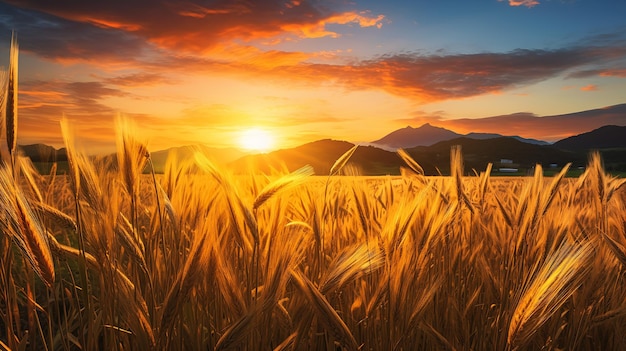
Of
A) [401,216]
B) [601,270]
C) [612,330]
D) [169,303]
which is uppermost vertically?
[401,216]

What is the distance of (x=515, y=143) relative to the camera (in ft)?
471

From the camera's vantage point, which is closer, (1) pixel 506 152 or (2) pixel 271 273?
(2) pixel 271 273

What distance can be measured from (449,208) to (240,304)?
114 centimetres

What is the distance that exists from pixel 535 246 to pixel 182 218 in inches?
63.8

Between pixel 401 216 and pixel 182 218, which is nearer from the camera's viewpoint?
pixel 401 216

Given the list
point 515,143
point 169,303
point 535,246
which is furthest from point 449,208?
point 515,143

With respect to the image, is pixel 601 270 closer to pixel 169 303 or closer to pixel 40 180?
pixel 169 303

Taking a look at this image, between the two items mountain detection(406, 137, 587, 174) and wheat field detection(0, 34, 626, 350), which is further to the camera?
mountain detection(406, 137, 587, 174)

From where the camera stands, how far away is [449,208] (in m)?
2.10

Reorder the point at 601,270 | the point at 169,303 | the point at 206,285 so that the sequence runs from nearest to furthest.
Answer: the point at 169,303 < the point at 206,285 < the point at 601,270

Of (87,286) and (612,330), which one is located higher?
(87,286)

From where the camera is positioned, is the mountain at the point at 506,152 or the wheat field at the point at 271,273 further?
the mountain at the point at 506,152

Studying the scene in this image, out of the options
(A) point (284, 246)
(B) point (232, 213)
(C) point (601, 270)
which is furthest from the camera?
(C) point (601, 270)

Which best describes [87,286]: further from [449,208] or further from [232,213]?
[449,208]
